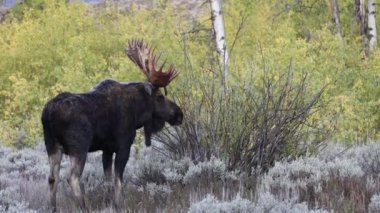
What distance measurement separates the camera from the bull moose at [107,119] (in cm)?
644

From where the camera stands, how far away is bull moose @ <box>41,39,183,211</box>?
644 cm

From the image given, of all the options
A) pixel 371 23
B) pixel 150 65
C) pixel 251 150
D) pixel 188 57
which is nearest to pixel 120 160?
pixel 150 65

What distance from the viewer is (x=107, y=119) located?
6.82 meters

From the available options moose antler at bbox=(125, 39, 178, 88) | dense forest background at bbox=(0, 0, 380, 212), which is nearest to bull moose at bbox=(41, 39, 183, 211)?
moose antler at bbox=(125, 39, 178, 88)

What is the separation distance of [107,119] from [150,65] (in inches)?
31.8

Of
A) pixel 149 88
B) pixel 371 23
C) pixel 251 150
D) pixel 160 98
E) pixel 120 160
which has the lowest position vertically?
→ pixel 251 150

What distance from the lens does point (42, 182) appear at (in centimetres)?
843

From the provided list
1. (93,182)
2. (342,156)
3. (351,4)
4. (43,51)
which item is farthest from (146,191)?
(351,4)

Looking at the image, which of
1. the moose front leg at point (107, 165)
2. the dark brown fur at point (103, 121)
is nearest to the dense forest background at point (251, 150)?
the moose front leg at point (107, 165)

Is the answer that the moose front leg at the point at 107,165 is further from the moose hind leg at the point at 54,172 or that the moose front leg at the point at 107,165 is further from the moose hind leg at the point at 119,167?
the moose hind leg at the point at 54,172

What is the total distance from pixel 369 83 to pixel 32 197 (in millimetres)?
8585

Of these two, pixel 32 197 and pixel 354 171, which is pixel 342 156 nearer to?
pixel 354 171

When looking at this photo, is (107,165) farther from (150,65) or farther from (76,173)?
(150,65)

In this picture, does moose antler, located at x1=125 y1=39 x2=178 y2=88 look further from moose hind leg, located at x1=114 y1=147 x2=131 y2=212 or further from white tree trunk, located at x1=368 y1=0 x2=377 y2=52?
white tree trunk, located at x1=368 y1=0 x2=377 y2=52
